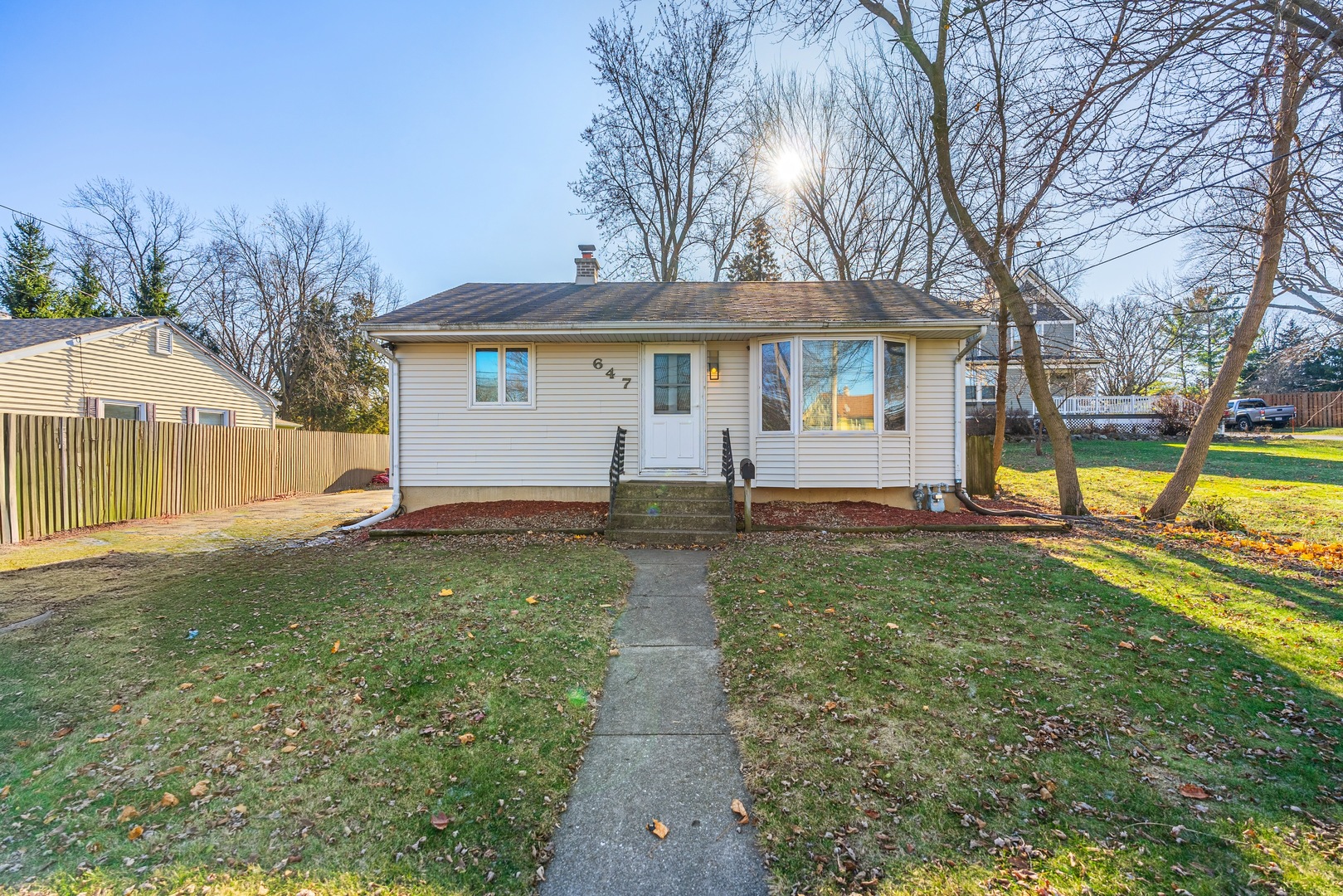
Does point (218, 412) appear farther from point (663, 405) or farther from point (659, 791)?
point (659, 791)

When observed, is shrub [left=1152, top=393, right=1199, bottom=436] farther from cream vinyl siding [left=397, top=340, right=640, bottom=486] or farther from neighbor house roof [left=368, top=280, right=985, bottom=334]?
cream vinyl siding [left=397, top=340, right=640, bottom=486]

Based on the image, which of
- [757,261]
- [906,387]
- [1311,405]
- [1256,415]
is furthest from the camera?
[1311,405]

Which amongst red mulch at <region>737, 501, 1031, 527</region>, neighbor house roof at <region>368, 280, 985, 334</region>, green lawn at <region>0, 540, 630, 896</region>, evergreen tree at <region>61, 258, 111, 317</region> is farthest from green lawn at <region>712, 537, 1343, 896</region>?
evergreen tree at <region>61, 258, 111, 317</region>

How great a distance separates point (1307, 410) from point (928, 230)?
2584 centimetres

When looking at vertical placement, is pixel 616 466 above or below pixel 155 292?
below

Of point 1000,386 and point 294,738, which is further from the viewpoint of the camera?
point 1000,386

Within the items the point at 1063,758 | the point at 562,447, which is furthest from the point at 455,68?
the point at 1063,758

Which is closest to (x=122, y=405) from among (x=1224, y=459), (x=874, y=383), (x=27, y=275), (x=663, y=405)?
(x=27, y=275)

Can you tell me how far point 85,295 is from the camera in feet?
76.7

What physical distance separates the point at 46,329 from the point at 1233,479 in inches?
1127

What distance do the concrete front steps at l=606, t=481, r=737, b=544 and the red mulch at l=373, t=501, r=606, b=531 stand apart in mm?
535

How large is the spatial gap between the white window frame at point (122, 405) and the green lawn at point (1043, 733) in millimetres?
17462

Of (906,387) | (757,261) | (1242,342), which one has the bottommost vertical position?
(906,387)

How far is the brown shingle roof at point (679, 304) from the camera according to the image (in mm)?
9211
